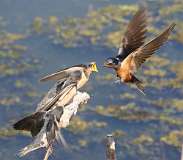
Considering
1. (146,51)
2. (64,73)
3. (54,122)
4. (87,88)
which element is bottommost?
(54,122)

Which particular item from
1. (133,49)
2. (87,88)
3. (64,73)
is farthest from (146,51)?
(87,88)

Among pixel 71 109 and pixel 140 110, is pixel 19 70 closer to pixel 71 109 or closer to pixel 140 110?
pixel 140 110

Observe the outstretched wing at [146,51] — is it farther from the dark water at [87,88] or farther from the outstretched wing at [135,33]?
the dark water at [87,88]

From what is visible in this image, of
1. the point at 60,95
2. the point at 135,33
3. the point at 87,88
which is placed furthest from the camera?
the point at 87,88

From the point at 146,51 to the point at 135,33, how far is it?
0.09 m

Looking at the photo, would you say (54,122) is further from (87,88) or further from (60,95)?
(87,88)

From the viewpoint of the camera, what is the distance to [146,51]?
8.73 ft

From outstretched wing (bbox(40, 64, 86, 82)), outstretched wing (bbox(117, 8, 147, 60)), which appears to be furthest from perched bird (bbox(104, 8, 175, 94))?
outstretched wing (bbox(40, 64, 86, 82))

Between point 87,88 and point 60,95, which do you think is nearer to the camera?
point 60,95

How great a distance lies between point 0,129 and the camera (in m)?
7.00

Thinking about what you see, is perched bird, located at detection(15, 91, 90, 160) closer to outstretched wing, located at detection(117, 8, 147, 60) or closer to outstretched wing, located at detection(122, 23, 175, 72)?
outstretched wing, located at detection(122, 23, 175, 72)

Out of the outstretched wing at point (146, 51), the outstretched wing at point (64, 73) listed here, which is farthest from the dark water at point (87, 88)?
the outstretched wing at point (64, 73)

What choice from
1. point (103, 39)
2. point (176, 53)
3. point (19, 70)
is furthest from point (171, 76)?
point (19, 70)

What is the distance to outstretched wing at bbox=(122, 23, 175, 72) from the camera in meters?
2.49
